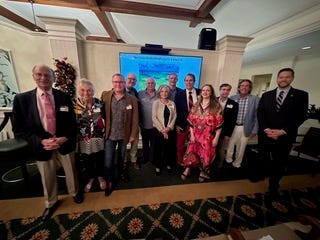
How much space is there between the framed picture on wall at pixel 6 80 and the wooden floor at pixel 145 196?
2177mm

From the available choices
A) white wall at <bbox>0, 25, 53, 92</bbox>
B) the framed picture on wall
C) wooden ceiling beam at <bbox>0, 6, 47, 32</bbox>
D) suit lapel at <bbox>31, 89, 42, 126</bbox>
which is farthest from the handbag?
wooden ceiling beam at <bbox>0, 6, 47, 32</bbox>

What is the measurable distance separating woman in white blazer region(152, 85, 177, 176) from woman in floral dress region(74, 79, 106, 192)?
2.61ft

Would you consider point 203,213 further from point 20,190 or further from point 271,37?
point 271,37

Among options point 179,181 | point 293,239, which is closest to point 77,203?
point 179,181

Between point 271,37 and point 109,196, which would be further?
point 271,37

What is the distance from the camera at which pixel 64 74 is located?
A: 8.43 ft

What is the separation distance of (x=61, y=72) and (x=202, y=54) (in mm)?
2836

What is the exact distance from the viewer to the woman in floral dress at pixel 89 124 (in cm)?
161

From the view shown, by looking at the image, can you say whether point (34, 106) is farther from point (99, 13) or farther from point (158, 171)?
point (99, 13)

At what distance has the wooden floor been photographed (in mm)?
1636

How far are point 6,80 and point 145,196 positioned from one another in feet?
11.5

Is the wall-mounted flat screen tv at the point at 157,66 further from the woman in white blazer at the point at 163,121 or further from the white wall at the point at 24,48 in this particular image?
the white wall at the point at 24,48

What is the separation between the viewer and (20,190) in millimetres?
1907

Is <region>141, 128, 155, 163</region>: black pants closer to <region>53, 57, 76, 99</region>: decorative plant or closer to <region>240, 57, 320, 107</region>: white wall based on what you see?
<region>53, 57, 76, 99</region>: decorative plant
